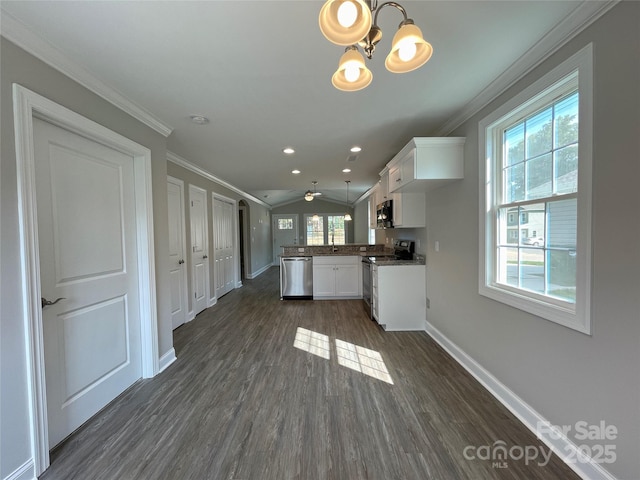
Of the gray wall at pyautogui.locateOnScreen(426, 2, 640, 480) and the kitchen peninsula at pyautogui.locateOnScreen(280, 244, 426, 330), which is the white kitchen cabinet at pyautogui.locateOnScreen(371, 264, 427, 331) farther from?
the gray wall at pyautogui.locateOnScreen(426, 2, 640, 480)

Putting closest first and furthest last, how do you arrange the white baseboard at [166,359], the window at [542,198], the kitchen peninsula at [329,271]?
1. the window at [542,198]
2. the white baseboard at [166,359]
3. the kitchen peninsula at [329,271]

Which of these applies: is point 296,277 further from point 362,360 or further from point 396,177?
point 396,177

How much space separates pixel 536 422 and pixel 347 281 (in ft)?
12.1

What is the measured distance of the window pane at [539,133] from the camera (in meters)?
1.67

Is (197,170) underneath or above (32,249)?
above

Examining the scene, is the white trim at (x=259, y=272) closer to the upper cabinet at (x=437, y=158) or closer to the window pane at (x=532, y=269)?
the upper cabinet at (x=437, y=158)

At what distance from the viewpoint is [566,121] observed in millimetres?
1532

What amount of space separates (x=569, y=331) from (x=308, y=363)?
2.06 metres

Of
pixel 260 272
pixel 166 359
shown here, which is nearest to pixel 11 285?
pixel 166 359

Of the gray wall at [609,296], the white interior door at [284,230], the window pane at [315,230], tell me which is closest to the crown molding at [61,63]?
the gray wall at [609,296]

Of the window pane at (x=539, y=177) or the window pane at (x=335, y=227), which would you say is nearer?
the window pane at (x=539, y=177)

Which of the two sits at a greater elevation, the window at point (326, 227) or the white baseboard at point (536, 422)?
the window at point (326, 227)

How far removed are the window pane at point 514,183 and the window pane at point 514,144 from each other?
0.06 meters

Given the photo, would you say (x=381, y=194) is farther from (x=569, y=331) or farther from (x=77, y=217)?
(x=77, y=217)
